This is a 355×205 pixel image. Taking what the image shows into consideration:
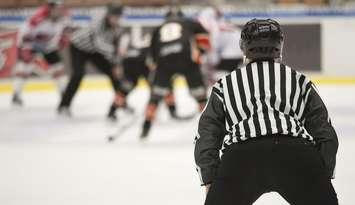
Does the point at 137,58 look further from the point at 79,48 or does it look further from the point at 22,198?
A: the point at 22,198

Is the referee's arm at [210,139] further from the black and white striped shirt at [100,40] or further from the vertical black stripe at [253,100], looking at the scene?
the black and white striped shirt at [100,40]

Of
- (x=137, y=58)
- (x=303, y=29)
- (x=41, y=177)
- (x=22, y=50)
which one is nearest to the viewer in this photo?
(x=41, y=177)

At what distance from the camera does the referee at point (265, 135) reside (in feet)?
7.88

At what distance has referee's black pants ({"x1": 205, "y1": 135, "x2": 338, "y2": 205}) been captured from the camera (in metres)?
2.38

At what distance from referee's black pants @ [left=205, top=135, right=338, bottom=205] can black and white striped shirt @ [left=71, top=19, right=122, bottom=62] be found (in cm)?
567

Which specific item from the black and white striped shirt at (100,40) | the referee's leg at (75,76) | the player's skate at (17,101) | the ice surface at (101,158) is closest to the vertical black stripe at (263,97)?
the ice surface at (101,158)

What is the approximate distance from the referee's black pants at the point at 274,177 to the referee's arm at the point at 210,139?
0.29 ft

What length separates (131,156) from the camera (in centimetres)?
613

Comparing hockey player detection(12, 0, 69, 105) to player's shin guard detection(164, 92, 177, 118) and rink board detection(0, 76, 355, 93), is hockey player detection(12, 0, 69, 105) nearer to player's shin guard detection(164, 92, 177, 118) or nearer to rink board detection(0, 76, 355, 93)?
player's shin guard detection(164, 92, 177, 118)

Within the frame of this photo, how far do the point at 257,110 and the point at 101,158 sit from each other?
3.64 meters

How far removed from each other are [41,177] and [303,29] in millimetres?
6468


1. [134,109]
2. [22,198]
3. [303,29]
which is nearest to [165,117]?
[134,109]

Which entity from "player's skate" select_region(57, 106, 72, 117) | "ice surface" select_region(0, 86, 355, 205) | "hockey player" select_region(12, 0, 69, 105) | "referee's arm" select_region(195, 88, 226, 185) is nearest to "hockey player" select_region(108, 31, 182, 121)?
"ice surface" select_region(0, 86, 355, 205)

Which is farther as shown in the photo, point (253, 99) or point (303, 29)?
point (303, 29)
